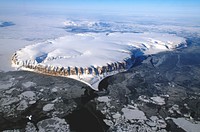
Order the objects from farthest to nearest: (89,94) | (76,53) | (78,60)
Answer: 1. (76,53)
2. (78,60)
3. (89,94)

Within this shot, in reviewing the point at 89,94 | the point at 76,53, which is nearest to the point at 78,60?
the point at 76,53

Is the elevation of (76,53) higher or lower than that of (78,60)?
higher

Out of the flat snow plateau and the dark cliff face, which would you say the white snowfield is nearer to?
the flat snow plateau

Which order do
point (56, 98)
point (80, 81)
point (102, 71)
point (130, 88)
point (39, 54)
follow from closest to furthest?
point (56, 98)
point (130, 88)
point (80, 81)
point (102, 71)
point (39, 54)

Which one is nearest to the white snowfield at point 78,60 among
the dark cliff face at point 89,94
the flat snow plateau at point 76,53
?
the flat snow plateau at point 76,53

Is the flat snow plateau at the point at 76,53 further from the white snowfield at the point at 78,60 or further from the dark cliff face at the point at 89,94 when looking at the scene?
the dark cliff face at the point at 89,94

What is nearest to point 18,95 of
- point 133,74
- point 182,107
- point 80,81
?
point 80,81

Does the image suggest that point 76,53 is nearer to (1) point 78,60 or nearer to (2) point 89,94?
(1) point 78,60

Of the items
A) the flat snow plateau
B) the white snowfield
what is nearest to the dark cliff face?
the white snowfield

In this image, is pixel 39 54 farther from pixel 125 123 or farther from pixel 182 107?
pixel 182 107

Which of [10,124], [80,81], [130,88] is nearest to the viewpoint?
[10,124]

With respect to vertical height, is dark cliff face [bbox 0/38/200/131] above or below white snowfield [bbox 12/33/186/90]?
below
